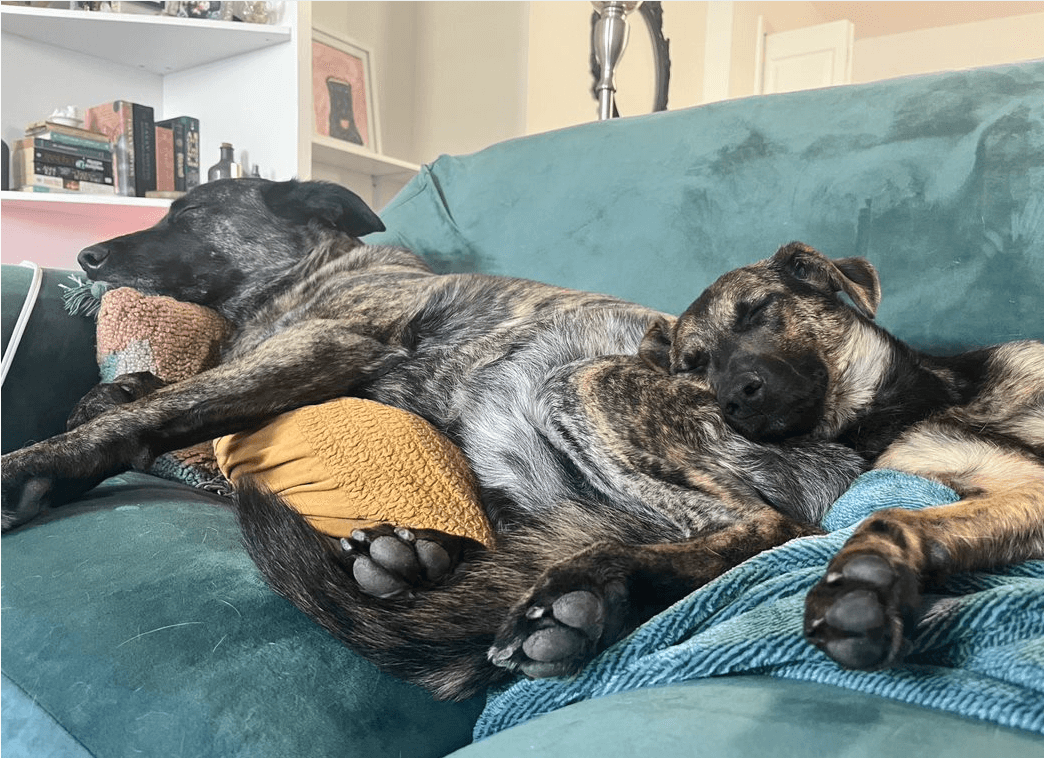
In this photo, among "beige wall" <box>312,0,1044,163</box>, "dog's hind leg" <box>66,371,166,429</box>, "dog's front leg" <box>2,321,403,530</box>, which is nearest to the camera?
"dog's front leg" <box>2,321,403,530</box>

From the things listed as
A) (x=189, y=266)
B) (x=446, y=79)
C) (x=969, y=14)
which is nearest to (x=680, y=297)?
(x=189, y=266)

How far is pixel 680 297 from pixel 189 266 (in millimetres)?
1052

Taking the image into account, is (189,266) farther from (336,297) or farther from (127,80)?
(127,80)

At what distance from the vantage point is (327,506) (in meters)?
1.21

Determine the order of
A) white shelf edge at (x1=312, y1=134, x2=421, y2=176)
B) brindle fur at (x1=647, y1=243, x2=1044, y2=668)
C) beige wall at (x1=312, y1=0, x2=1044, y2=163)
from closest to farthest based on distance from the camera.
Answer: brindle fur at (x1=647, y1=243, x2=1044, y2=668)
white shelf edge at (x1=312, y1=134, x2=421, y2=176)
beige wall at (x1=312, y1=0, x2=1044, y2=163)

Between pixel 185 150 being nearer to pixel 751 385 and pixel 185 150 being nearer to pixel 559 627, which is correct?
pixel 751 385

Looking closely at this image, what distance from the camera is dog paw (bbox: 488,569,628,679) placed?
0.90m

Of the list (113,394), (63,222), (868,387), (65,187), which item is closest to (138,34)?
(65,187)

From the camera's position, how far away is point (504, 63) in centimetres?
504

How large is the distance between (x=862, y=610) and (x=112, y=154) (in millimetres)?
3471

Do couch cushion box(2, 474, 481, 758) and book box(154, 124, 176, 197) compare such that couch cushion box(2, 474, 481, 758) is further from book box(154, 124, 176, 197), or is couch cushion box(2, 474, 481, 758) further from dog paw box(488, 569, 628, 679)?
book box(154, 124, 176, 197)

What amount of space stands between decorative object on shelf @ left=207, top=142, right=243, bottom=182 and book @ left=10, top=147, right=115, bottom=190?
42 centimetres

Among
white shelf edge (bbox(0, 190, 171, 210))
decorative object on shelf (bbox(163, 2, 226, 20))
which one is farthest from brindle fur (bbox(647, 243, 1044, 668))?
decorative object on shelf (bbox(163, 2, 226, 20))

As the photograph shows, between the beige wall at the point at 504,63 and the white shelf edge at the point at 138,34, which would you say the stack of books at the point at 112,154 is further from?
the beige wall at the point at 504,63
